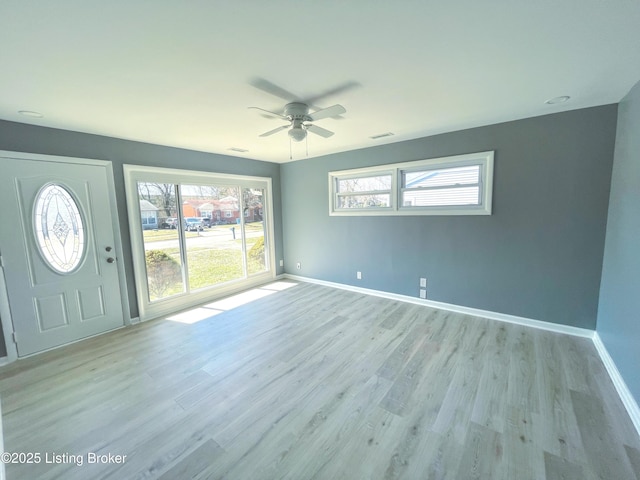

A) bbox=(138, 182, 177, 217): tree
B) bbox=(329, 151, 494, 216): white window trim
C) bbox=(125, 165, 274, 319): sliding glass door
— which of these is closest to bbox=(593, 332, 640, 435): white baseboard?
bbox=(329, 151, 494, 216): white window trim

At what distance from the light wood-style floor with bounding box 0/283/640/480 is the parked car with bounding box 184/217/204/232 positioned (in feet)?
5.32

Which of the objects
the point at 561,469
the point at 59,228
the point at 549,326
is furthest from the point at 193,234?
the point at 549,326

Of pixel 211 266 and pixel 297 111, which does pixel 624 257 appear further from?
pixel 211 266

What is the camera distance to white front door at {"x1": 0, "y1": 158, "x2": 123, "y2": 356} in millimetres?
2656

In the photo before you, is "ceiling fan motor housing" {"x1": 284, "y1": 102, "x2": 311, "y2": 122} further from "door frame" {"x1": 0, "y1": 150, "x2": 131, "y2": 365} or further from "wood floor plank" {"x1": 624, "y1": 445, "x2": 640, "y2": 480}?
"wood floor plank" {"x1": 624, "y1": 445, "x2": 640, "y2": 480}

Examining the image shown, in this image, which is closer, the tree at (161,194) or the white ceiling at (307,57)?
the white ceiling at (307,57)

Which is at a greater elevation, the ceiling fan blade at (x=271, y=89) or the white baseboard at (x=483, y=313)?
the ceiling fan blade at (x=271, y=89)

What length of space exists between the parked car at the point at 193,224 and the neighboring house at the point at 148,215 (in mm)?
425

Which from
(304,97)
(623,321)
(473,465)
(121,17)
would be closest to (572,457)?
(473,465)

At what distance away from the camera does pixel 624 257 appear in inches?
85.7

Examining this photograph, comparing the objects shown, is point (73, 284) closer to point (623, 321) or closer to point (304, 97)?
point (304, 97)

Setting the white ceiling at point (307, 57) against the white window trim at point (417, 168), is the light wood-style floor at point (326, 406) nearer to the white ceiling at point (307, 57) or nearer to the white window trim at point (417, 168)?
the white window trim at point (417, 168)

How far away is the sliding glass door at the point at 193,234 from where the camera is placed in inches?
142

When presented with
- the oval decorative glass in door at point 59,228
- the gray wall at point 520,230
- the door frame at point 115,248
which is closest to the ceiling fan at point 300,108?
the gray wall at point 520,230
